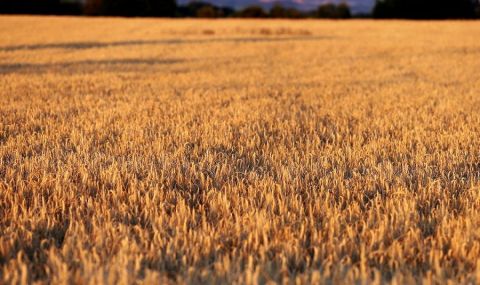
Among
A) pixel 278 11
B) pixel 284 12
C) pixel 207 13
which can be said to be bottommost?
pixel 207 13

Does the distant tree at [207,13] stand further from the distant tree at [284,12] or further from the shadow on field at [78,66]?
the shadow on field at [78,66]

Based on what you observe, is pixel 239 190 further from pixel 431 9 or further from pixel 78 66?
pixel 431 9

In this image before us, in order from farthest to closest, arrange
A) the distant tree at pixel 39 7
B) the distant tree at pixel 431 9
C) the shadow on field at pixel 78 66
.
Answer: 1. the distant tree at pixel 39 7
2. the distant tree at pixel 431 9
3. the shadow on field at pixel 78 66

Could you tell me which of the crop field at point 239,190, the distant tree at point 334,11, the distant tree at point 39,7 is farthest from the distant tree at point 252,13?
the crop field at point 239,190

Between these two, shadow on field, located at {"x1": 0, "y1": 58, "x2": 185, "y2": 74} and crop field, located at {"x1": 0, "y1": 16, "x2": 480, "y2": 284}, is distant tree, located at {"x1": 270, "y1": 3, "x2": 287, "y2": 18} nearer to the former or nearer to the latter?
shadow on field, located at {"x1": 0, "y1": 58, "x2": 185, "y2": 74}

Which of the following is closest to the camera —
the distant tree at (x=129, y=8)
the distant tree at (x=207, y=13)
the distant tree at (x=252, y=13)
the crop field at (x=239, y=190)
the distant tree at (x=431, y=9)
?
the crop field at (x=239, y=190)

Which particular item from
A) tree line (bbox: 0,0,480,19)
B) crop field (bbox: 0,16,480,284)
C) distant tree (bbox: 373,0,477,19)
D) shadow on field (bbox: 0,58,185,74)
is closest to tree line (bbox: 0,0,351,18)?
tree line (bbox: 0,0,480,19)

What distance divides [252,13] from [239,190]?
221ft

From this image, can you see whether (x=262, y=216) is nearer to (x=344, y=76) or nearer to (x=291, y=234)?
(x=291, y=234)

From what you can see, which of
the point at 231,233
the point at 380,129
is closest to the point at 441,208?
the point at 231,233

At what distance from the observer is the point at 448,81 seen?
1125cm

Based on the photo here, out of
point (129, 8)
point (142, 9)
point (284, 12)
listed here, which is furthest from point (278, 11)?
point (129, 8)

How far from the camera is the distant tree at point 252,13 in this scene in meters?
68.3

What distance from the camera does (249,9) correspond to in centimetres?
6950
